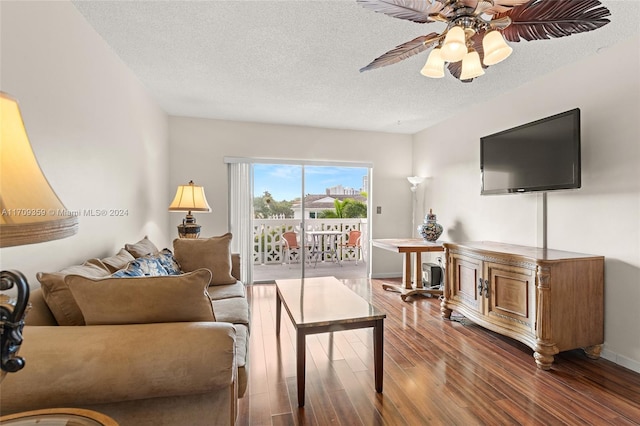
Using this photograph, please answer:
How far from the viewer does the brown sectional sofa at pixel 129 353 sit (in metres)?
1.05

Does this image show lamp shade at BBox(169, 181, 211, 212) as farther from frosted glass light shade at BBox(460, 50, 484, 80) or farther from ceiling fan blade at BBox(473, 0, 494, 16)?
ceiling fan blade at BBox(473, 0, 494, 16)

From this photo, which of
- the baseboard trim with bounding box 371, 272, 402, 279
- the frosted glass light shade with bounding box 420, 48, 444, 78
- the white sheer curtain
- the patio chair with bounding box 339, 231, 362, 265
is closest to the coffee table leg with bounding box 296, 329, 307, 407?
the frosted glass light shade with bounding box 420, 48, 444, 78

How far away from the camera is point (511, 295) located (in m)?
2.57

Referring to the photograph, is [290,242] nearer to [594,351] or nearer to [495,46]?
[594,351]

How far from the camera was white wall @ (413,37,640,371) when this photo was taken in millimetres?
2289

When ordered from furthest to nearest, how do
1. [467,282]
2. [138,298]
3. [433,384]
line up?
[467,282] → [433,384] → [138,298]

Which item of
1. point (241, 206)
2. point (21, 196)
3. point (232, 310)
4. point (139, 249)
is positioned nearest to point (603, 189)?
point (232, 310)

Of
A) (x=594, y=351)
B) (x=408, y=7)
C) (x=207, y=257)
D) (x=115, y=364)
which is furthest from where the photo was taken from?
(x=207, y=257)

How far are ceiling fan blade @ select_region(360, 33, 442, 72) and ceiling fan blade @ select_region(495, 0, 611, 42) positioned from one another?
30cm

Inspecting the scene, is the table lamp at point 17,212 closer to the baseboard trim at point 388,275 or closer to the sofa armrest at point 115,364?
the sofa armrest at point 115,364

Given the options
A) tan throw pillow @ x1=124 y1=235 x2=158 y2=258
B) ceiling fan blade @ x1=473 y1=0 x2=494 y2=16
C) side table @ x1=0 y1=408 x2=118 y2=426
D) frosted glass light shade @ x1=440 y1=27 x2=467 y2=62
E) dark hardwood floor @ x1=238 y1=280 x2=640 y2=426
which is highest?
ceiling fan blade @ x1=473 y1=0 x2=494 y2=16

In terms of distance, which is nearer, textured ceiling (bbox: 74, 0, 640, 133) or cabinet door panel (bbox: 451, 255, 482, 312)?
textured ceiling (bbox: 74, 0, 640, 133)

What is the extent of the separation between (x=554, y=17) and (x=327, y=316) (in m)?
1.93

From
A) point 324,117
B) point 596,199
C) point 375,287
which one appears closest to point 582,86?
point 596,199
